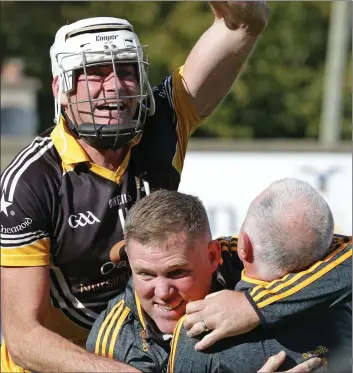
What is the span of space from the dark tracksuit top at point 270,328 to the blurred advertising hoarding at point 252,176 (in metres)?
5.15

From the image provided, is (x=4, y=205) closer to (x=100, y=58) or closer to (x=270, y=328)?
(x=100, y=58)

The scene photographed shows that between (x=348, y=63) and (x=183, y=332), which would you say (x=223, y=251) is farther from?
(x=348, y=63)

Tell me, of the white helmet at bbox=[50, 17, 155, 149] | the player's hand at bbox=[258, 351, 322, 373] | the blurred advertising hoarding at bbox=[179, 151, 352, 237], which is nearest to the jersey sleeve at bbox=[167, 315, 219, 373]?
the player's hand at bbox=[258, 351, 322, 373]

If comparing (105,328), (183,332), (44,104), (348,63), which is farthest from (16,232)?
(44,104)

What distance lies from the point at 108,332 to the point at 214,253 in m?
0.43

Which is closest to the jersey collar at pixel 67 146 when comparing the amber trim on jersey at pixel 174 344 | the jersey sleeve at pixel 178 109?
the jersey sleeve at pixel 178 109

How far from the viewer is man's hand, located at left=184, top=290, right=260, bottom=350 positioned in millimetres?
2709

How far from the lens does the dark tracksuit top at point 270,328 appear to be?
271cm

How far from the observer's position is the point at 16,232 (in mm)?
3432

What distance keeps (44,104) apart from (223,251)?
1895cm

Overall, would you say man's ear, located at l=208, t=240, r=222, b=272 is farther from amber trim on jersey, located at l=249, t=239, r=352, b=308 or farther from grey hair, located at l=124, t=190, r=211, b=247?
amber trim on jersey, located at l=249, t=239, r=352, b=308

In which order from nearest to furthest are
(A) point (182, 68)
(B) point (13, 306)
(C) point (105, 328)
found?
1. (C) point (105, 328)
2. (B) point (13, 306)
3. (A) point (182, 68)

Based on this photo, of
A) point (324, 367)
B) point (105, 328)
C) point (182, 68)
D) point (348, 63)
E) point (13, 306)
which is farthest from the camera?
point (348, 63)

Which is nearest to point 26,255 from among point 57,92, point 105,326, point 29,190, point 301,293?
point 29,190
